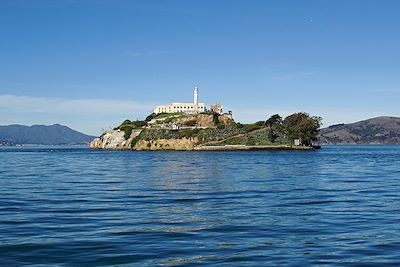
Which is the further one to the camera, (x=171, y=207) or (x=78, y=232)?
(x=171, y=207)

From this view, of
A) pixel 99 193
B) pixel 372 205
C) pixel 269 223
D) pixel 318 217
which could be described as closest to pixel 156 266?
pixel 269 223

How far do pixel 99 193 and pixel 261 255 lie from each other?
78.0 ft

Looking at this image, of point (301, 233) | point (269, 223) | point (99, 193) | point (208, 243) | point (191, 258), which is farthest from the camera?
point (99, 193)

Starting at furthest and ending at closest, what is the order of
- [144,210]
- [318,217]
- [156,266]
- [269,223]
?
[144,210] → [318,217] → [269,223] → [156,266]

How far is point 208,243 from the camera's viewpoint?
19.6 meters

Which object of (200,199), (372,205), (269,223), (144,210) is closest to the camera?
(269,223)

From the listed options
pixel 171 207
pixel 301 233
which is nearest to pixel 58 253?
pixel 301 233

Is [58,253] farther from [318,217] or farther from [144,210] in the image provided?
[318,217]

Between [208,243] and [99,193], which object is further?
[99,193]

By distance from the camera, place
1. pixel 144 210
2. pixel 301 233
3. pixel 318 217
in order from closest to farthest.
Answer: pixel 301 233 → pixel 318 217 → pixel 144 210

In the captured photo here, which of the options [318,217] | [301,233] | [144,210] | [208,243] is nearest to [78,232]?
[208,243]

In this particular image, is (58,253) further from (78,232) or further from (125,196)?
(125,196)

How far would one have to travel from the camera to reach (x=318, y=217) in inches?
1032

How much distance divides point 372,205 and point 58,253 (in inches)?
805
